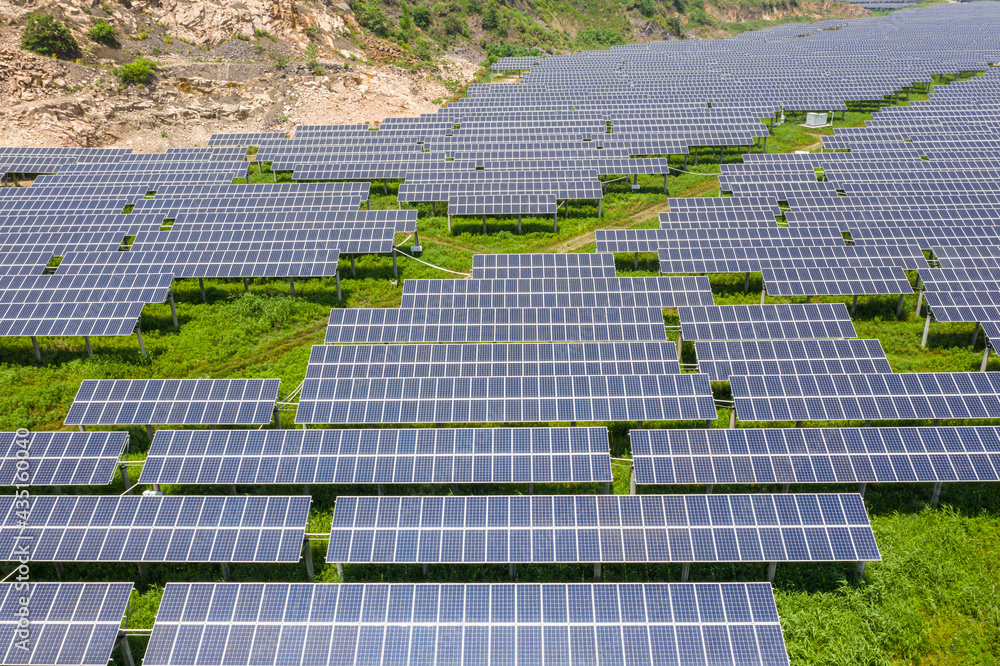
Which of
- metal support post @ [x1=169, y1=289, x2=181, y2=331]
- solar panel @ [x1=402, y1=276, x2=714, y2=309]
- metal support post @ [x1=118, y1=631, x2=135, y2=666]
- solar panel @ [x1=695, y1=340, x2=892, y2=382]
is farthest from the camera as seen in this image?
metal support post @ [x1=169, y1=289, x2=181, y2=331]

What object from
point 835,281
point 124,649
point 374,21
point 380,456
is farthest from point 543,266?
point 374,21

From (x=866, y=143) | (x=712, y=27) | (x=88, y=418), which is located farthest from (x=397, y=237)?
(x=712, y=27)

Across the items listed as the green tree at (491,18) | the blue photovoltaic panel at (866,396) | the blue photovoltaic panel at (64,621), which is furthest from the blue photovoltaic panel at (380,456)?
the green tree at (491,18)

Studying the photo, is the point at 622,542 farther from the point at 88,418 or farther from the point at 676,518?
the point at 88,418

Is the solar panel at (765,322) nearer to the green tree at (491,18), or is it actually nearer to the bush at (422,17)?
the bush at (422,17)

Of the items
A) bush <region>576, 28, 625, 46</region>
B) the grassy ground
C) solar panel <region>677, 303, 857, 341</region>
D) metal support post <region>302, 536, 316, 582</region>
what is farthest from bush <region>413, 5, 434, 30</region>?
metal support post <region>302, 536, 316, 582</region>

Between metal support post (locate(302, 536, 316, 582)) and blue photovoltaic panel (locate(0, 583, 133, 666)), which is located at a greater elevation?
blue photovoltaic panel (locate(0, 583, 133, 666))

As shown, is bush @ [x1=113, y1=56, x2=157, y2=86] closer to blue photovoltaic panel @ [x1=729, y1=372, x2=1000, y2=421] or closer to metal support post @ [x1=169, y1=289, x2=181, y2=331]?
metal support post @ [x1=169, y1=289, x2=181, y2=331]
